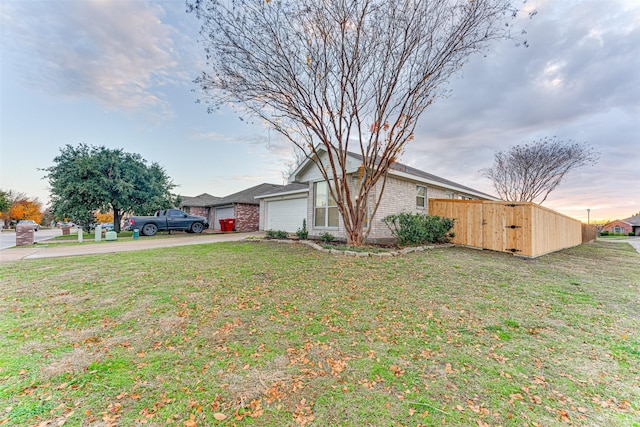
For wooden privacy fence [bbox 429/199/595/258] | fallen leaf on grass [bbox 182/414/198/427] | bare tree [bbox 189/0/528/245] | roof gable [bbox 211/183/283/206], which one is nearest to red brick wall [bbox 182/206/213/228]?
roof gable [bbox 211/183/283/206]

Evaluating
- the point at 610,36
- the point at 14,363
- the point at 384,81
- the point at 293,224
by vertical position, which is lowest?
the point at 14,363

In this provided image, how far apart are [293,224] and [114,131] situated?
393 inches

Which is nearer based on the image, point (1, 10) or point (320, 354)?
point (320, 354)

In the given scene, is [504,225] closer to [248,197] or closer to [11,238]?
[248,197]

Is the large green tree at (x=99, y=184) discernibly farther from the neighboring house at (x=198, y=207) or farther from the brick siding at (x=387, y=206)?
the brick siding at (x=387, y=206)

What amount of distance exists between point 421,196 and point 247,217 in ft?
45.4

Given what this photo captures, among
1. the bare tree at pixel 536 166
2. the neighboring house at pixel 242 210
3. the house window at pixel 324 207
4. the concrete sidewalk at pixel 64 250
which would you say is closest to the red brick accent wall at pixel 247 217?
the neighboring house at pixel 242 210

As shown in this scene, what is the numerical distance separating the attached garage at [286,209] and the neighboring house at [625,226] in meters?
64.6

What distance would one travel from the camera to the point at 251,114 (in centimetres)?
871

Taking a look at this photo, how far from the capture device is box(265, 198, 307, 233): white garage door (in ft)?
48.7

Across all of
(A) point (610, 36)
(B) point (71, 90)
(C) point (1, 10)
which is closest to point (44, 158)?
(B) point (71, 90)

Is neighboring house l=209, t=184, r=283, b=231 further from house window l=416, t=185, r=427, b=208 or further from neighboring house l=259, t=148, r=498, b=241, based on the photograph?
house window l=416, t=185, r=427, b=208

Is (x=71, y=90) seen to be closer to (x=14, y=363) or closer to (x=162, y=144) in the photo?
(x=162, y=144)

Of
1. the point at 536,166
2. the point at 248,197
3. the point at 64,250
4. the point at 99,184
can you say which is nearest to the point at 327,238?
the point at 64,250
